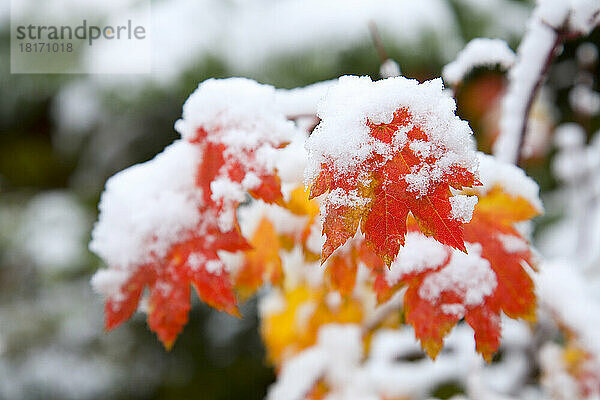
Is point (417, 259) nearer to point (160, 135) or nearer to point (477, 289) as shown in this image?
point (477, 289)

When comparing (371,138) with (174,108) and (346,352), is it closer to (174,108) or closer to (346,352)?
(346,352)

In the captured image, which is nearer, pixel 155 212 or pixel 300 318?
pixel 155 212

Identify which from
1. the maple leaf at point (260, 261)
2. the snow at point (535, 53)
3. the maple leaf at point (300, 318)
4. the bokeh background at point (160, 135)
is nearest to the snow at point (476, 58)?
the snow at point (535, 53)

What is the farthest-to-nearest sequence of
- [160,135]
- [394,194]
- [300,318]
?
[160,135] < [300,318] < [394,194]

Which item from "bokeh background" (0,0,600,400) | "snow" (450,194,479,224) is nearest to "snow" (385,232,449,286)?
"snow" (450,194,479,224)

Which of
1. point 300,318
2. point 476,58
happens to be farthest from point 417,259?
point 300,318

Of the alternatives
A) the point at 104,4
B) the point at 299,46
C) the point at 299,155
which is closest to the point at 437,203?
the point at 299,155

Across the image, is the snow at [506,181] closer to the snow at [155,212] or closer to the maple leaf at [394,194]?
the maple leaf at [394,194]

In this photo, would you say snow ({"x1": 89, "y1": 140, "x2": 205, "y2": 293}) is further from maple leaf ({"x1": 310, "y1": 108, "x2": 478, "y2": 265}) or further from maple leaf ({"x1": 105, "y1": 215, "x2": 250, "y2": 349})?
maple leaf ({"x1": 310, "y1": 108, "x2": 478, "y2": 265})
